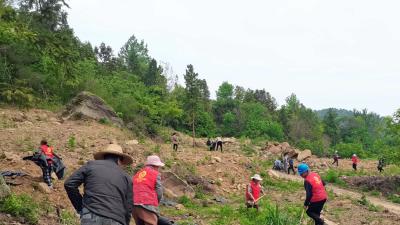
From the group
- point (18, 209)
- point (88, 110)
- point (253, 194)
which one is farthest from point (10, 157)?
point (88, 110)

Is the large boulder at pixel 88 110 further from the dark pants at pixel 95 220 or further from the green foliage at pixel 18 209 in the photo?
the dark pants at pixel 95 220

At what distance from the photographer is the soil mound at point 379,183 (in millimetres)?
23547

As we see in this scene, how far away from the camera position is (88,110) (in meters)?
28.5

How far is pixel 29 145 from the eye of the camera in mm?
16438

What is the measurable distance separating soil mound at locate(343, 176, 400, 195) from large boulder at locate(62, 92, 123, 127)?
1511 cm

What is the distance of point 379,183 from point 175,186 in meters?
13.5

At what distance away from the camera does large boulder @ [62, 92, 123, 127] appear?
91.2 ft

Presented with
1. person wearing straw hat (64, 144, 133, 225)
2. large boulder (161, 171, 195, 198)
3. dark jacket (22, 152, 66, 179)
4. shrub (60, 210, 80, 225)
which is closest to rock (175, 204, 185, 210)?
large boulder (161, 171, 195, 198)

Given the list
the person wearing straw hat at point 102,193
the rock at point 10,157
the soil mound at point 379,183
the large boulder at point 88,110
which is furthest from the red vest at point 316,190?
the large boulder at point 88,110

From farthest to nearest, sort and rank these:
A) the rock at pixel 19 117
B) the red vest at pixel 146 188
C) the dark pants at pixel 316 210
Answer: the rock at pixel 19 117, the dark pants at pixel 316 210, the red vest at pixel 146 188

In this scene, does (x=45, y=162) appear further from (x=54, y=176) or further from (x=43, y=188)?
(x=54, y=176)

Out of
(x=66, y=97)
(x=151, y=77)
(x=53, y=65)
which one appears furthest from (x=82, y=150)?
(x=151, y=77)

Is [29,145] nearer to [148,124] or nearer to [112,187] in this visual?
[112,187]

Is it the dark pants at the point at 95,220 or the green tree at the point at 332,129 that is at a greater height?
the green tree at the point at 332,129
